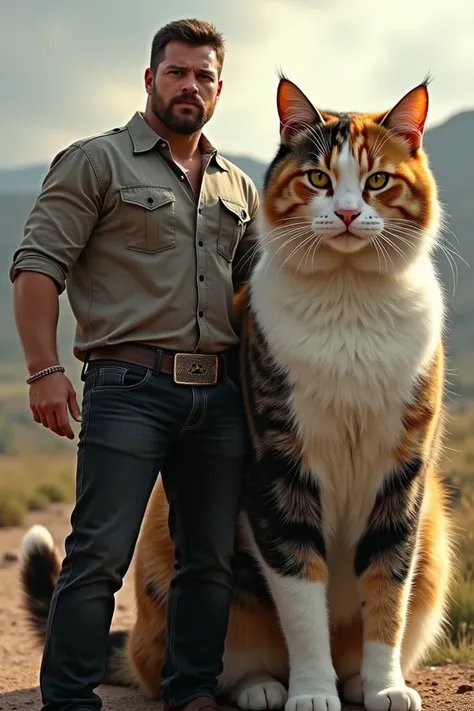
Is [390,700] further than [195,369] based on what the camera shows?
No

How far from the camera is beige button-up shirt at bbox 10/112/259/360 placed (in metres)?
2.98

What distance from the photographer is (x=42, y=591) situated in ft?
12.4

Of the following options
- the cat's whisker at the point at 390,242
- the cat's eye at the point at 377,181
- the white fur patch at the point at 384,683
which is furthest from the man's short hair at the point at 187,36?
the white fur patch at the point at 384,683

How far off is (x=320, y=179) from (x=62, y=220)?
0.81m

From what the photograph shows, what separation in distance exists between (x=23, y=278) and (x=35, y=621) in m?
1.58

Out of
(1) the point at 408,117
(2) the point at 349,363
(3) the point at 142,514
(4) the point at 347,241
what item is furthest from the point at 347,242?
(3) the point at 142,514

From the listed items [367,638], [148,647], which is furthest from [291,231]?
[148,647]

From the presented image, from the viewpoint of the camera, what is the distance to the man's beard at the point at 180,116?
10.4 feet

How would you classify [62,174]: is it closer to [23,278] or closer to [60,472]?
[23,278]

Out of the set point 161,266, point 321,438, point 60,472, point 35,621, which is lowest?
point 60,472

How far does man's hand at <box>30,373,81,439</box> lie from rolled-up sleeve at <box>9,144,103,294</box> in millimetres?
301

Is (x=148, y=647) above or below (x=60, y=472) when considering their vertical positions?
above

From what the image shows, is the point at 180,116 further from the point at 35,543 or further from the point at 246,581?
the point at 35,543

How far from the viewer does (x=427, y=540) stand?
131 inches
